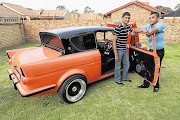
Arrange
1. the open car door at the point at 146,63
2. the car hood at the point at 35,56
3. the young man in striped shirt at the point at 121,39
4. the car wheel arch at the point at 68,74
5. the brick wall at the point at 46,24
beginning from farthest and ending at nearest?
1. the brick wall at the point at 46,24
2. the young man in striped shirt at the point at 121,39
3. the open car door at the point at 146,63
4. the car wheel arch at the point at 68,74
5. the car hood at the point at 35,56

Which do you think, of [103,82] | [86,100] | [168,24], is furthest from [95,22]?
[86,100]

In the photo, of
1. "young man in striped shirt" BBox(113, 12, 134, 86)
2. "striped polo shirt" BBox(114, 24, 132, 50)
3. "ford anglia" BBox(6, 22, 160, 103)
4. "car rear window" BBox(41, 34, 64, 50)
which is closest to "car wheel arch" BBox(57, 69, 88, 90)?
"ford anglia" BBox(6, 22, 160, 103)

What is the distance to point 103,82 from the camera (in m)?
3.41

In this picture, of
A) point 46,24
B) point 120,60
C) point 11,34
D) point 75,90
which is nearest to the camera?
point 75,90

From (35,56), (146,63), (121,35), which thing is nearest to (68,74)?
(35,56)

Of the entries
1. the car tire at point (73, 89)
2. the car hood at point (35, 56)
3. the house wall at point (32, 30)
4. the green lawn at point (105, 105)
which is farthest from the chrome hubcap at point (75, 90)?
the house wall at point (32, 30)

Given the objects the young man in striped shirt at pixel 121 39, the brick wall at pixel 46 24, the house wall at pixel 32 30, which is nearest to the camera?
the young man in striped shirt at pixel 121 39

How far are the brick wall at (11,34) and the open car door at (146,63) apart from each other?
33.3 feet

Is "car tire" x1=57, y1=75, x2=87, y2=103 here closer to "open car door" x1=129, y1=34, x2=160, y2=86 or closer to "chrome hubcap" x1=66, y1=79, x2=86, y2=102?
"chrome hubcap" x1=66, y1=79, x2=86, y2=102

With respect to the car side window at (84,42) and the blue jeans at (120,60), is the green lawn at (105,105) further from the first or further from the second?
the car side window at (84,42)

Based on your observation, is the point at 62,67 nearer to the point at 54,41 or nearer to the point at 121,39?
the point at 54,41

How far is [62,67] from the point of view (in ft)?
7.40

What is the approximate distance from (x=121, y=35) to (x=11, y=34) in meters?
10.6

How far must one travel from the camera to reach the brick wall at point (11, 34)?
8961 mm
